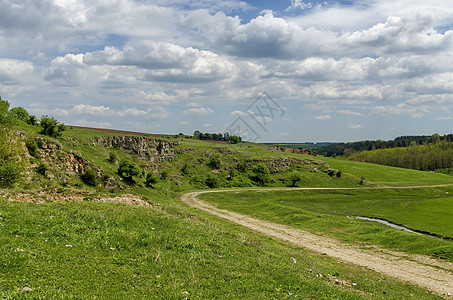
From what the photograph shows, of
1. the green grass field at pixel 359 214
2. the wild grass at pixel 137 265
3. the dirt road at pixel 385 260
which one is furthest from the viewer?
the green grass field at pixel 359 214

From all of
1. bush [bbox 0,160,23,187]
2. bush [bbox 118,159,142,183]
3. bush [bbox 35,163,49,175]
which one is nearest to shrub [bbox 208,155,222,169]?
bush [bbox 118,159,142,183]

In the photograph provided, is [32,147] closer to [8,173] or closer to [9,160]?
[9,160]

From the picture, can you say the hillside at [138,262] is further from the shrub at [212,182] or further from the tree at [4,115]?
the shrub at [212,182]

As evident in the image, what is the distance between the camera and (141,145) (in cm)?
9250

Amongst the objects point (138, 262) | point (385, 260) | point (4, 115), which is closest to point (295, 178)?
point (385, 260)

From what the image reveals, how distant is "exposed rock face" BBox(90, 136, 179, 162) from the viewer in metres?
84.1

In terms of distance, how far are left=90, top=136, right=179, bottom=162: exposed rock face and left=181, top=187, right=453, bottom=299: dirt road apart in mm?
56528

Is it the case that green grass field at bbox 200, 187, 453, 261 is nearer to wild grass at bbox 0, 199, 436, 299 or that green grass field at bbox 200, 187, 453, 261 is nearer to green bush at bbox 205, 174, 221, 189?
green bush at bbox 205, 174, 221, 189

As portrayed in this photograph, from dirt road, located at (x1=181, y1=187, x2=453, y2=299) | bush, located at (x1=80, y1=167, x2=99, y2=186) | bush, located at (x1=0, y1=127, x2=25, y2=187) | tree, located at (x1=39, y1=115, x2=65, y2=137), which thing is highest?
tree, located at (x1=39, y1=115, x2=65, y2=137)

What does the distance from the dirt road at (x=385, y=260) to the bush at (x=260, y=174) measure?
60.3 meters

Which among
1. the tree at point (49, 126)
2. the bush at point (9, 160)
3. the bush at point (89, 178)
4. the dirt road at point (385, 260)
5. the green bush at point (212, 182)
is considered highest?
the tree at point (49, 126)

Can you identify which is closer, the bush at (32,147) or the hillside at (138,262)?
the hillside at (138,262)

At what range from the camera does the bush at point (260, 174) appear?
338 ft

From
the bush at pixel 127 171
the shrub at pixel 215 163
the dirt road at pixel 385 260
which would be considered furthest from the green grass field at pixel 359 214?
the shrub at pixel 215 163
